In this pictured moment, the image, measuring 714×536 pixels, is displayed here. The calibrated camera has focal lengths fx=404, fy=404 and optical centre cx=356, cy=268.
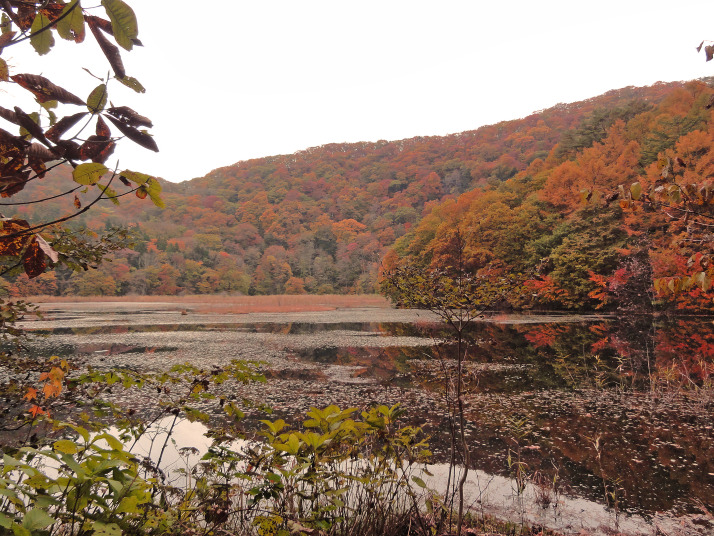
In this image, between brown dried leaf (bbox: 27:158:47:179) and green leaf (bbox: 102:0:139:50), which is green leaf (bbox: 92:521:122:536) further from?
green leaf (bbox: 102:0:139:50)

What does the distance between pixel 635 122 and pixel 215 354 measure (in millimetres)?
38517

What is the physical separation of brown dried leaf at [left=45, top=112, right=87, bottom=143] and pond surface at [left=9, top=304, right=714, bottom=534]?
84.1 inches

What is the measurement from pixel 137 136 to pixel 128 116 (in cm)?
4

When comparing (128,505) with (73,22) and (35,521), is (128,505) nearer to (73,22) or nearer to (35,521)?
(35,521)

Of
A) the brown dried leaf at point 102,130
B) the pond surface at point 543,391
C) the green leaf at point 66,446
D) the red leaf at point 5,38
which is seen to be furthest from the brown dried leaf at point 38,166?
the pond surface at point 543,391

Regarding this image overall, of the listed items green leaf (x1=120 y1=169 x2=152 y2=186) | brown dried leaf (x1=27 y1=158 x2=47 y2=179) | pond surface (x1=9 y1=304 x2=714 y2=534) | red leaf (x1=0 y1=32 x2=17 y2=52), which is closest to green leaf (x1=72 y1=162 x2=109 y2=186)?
green leaf (x1=120 y1=169 x2=152 y2=186)

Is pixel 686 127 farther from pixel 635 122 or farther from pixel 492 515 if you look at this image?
pixel 492 515

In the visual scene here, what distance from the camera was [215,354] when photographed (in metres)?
12.0

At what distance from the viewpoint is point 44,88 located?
0.81 meters

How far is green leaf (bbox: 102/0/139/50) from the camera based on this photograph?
810 mm

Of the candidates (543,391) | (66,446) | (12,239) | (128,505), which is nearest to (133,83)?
(12,239)

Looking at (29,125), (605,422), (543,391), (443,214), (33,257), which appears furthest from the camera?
(443,214)

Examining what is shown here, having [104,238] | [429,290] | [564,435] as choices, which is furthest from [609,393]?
[104,238]

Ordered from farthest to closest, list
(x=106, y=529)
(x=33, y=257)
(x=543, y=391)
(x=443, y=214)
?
(x=443, y=214) < (x=543, y=391) < (x=106, y=529) < (x=33, y=257)
